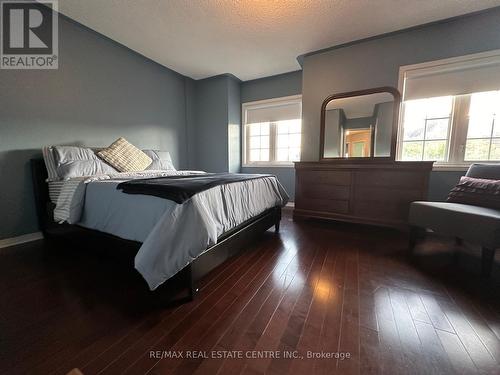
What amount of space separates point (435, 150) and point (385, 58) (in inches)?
53.9

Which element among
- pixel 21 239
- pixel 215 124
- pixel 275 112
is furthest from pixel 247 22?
pixel 21 239

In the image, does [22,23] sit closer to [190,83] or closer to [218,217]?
[190,83]

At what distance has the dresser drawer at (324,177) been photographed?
2.78 metres

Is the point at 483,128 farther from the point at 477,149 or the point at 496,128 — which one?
the point at 477,149

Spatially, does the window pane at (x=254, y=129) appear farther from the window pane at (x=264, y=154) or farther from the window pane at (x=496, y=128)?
the window pane at (x=496, y=128)

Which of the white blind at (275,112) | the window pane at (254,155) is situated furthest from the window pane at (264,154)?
the white blind at (275,112)

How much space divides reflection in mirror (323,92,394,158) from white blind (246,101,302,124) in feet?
2.86

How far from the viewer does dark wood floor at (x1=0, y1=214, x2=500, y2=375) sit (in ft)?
2.96

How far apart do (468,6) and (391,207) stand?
2277mm

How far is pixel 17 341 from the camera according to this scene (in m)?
1.00

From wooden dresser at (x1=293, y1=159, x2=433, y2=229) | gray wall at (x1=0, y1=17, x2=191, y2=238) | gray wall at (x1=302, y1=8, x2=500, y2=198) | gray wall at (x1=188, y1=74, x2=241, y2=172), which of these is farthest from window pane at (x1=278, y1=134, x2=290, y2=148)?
gray wall at (x1=0, y1=17, x2=191, y2=238)

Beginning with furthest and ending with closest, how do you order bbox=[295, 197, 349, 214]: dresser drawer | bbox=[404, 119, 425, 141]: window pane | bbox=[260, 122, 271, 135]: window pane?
bbox=[260, 122, 271, 135]: window pane
bbox=[295, 197, 349, 214]: dresser drawer
bbox=[404, 119, 425, 141]: window pane

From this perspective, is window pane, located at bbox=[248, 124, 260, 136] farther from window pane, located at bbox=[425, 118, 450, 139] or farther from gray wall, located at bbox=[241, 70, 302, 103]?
window pane, located at bbox=[425, 118, 450, 139]

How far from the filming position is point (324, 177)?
292 centimetres
